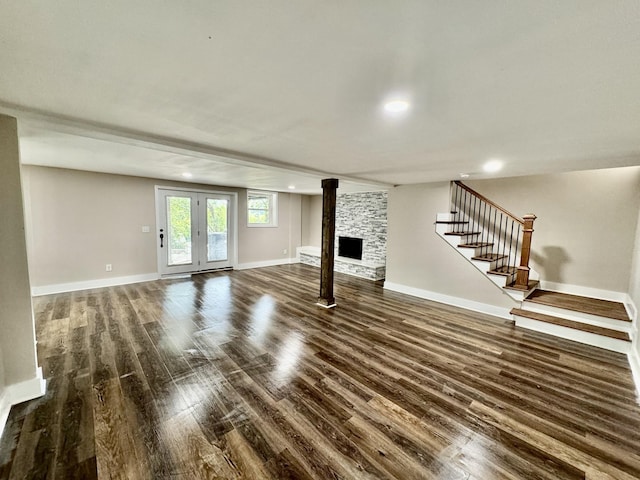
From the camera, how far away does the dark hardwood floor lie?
1.68 metres

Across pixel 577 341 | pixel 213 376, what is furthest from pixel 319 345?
pixel 577 341

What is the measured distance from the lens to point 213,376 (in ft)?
8.34

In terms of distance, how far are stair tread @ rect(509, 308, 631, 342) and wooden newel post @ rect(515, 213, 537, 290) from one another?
0.39 metres

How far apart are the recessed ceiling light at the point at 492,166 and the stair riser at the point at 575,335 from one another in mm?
2248

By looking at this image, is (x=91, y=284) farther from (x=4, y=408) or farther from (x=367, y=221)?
(x=367, y=221)

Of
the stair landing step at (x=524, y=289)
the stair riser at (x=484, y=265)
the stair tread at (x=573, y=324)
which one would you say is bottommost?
the stair tread at (x=573, y=324)

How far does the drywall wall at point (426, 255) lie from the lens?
181 inches

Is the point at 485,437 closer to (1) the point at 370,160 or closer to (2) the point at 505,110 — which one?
(2) the point at 505,110

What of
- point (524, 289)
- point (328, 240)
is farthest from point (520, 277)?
point (328, 240)

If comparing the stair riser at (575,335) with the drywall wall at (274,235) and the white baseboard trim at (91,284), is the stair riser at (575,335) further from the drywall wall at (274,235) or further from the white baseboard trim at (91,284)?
the white baseboard trim at (91,284)

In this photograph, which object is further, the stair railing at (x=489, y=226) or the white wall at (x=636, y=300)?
the stair railing at (x=489, y=226)

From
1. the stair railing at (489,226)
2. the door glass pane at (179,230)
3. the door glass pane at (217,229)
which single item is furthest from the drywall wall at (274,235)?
the stair railing at (489,226)

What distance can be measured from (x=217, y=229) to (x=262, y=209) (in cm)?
151

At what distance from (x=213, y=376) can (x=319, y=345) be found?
123 cm
